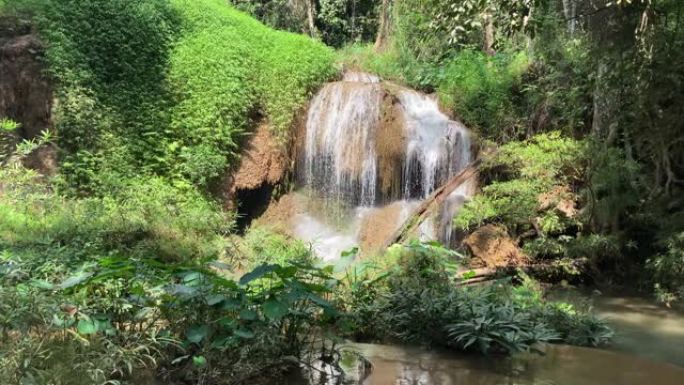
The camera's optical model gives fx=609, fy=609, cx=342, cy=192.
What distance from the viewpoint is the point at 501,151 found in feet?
34.4

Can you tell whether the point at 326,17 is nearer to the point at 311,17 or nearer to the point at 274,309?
the point at 311,17

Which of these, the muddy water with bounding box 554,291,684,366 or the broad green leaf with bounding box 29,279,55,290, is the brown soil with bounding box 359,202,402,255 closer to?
the muddy water with bounding box 554,291,684,366

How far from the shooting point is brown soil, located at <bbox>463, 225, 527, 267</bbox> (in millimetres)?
9845

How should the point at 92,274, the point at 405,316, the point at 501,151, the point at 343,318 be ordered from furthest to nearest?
the point at 501,151, the point at 405,316, the point at 343,318, the point at 92,274

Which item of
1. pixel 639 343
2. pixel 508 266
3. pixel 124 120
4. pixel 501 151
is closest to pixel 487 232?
pixel 508 266

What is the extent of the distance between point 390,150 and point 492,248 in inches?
140

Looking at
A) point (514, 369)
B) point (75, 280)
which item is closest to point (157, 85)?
point (75, 280)

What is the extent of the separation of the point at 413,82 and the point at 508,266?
6566 mm

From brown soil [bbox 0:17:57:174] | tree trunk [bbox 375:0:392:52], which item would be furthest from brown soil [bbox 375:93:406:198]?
brown soil [bbox 0:17:57:174]

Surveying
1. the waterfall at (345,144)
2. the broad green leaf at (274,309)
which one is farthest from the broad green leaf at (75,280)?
the waterfall at (345,144)

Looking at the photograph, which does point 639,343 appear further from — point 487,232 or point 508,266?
point 487,232

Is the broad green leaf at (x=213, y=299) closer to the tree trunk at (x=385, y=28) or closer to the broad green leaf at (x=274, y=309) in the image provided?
the broad green leaf at (x=274, y=309)

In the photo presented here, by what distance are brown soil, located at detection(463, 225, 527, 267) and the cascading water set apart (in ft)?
6.65

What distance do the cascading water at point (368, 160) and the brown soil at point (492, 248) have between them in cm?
203
